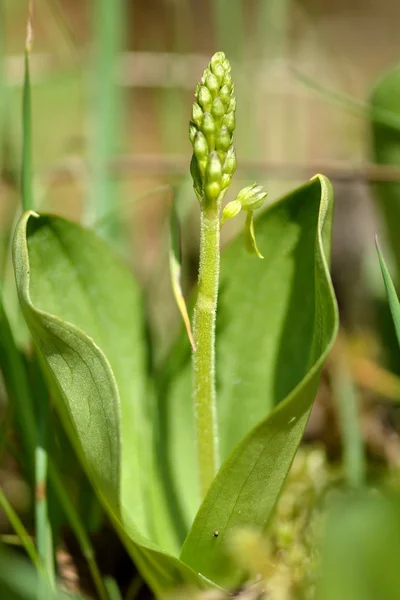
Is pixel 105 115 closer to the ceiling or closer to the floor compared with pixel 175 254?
closer to the ceiling

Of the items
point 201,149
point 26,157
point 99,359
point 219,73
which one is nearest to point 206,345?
point 99,359

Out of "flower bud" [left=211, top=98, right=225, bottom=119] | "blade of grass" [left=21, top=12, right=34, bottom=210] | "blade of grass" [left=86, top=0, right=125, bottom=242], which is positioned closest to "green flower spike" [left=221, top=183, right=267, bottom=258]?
"flower bud" [left=211, top=98, right=225, bottom=119]

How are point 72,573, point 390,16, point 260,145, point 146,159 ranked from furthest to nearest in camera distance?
1. point 390,16
2. point 260,145
3. point 146,159
4. point 72,573

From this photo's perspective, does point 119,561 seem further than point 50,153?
No

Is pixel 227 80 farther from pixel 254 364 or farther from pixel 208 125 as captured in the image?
pixel 254 364

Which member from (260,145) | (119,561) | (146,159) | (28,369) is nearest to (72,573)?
(119,561)

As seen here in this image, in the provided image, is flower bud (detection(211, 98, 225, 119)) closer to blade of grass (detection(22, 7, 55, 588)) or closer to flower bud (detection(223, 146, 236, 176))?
flower bud (detection(223, 146, 236, 176))

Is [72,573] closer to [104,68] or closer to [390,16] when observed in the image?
[104,68]
